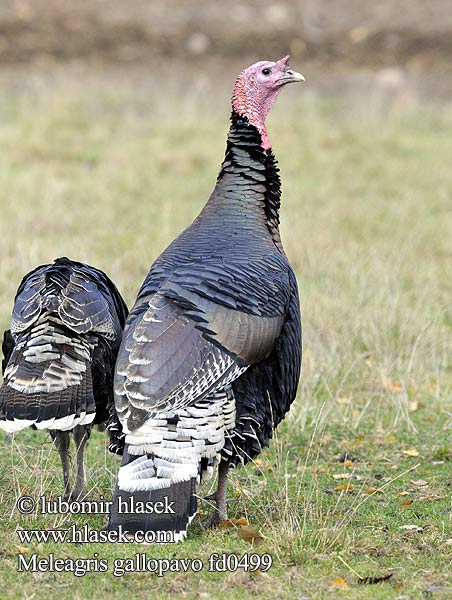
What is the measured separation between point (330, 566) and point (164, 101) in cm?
1143

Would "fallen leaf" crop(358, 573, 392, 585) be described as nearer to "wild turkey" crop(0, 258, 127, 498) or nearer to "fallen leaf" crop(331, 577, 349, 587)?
"fallen leaf" crop(331, 577, 349, 587)

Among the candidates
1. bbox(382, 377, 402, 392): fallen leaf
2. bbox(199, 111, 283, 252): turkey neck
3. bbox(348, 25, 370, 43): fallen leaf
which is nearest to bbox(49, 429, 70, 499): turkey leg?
bbox(199, 111, 283, 252): turkey neck

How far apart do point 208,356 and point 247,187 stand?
4.07ft

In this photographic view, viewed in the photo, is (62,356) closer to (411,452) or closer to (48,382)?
(48,382)

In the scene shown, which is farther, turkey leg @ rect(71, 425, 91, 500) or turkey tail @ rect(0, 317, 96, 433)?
turkey leg @ rect(71, 425, 91, 500)

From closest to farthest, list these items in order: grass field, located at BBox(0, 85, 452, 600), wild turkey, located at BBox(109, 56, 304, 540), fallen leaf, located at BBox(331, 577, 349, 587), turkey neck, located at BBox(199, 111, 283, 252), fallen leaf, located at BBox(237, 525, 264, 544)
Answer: fallen leaf, located at BBox(331, 577, 349, 587), wild turkey, located at BBox(109, 56, 304, 540), grass field, located at BBox(0, 85, 452, 600), fallen leaf, located at BBox(237, 525, 264, 544), turkey neck, located at BBox(199, 111, 283, 252)

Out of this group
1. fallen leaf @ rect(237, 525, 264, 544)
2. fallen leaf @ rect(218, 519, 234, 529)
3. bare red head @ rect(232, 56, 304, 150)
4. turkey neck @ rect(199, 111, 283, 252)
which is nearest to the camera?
fallen leaf @ rect(237, 525, 264, 544)

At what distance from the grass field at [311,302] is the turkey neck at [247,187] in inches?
46.9

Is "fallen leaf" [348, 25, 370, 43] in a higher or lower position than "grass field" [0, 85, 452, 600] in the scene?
higher

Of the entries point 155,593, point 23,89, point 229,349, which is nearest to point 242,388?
point 229,349

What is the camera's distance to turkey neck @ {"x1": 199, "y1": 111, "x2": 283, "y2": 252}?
17.6 feet

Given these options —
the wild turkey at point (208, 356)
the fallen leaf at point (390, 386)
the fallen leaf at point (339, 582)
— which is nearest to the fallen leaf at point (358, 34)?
the fallen leaf at point (390, 386)

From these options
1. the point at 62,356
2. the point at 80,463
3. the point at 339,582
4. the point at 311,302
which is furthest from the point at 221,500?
the point at 311,302

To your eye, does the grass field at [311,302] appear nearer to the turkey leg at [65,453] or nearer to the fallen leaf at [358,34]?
the turkey leg at [65,453]
